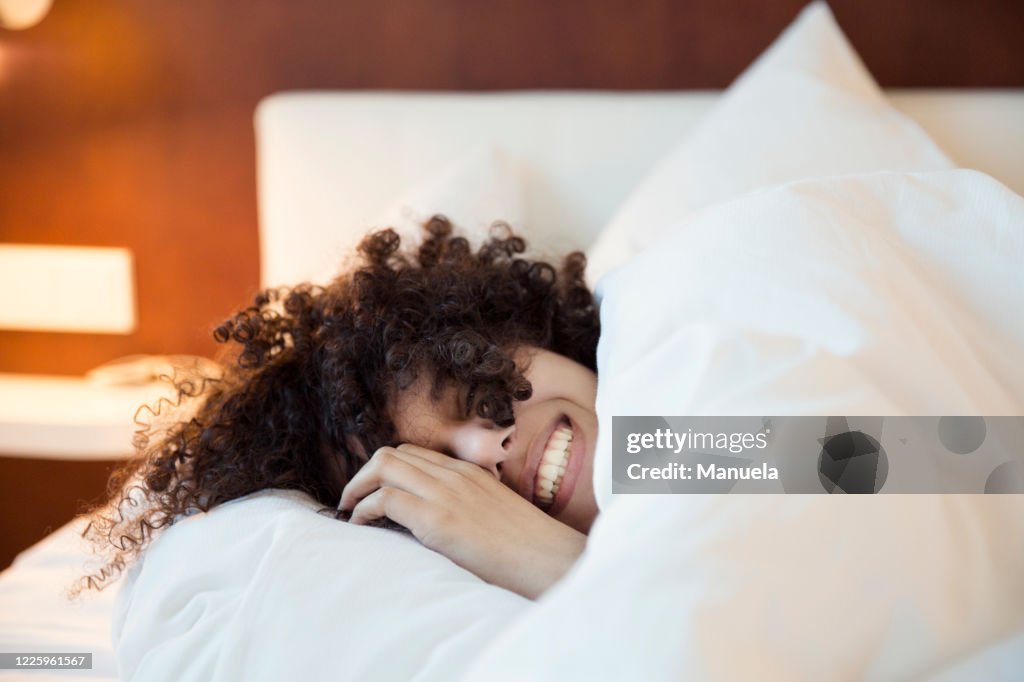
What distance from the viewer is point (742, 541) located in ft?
1.91

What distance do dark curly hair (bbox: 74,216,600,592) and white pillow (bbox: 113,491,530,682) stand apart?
127 mm

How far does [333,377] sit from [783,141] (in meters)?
0.81

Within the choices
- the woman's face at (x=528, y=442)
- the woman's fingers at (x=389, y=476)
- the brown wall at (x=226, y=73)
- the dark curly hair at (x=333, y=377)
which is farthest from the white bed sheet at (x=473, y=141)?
the woman's fingers at (x=389, y=476)

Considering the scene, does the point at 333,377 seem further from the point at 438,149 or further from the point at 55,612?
the point at 438,149

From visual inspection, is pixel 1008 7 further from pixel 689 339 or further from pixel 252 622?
pixel 252 622

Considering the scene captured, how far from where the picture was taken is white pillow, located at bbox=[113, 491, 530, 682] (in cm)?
70

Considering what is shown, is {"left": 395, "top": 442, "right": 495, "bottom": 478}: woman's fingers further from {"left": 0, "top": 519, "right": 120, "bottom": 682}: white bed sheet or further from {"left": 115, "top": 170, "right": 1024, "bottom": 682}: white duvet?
{"left": 0, "top": 519, "right": 120, "bottom": 682}: white bed sheet

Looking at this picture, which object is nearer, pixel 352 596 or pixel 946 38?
pixel 352 596

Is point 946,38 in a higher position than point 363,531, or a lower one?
higher

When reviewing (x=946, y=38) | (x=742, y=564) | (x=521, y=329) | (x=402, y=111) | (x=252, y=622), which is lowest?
(x=252, y=622)

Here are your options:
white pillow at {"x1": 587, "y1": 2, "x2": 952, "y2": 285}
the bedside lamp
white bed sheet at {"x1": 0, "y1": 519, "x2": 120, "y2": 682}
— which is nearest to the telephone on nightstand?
white bed sheet at {"x1": 0, "y1": 519, "x2": 120, "y2": 682}

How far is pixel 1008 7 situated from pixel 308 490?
5.32 ft

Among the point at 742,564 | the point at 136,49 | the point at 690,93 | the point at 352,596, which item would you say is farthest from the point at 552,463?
the point at 136,49

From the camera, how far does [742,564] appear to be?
1.88ft
